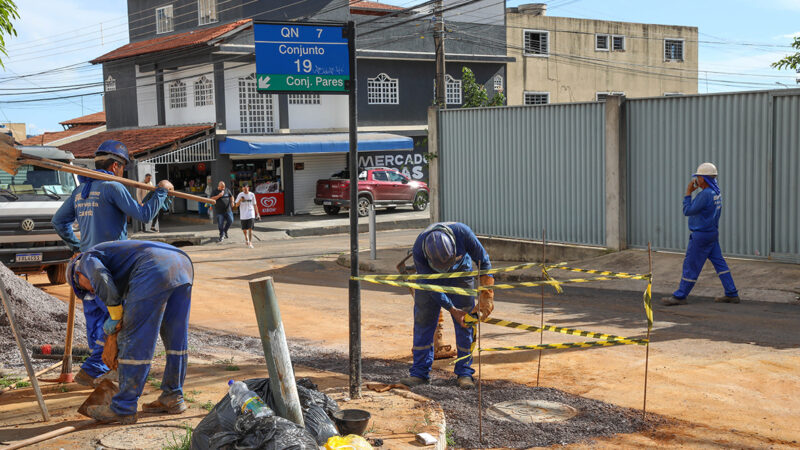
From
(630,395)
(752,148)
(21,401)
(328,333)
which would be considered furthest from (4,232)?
(752,148)

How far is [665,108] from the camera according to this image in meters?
14.5

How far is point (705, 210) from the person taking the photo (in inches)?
441

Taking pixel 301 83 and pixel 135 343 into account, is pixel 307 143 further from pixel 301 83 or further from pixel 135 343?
pixel 135 343

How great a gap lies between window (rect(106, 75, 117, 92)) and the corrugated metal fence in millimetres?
22289

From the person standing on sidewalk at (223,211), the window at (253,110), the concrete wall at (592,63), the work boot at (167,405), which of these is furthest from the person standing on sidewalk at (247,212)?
the concrete wall at (592,63)

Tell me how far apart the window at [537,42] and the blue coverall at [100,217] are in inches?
1390

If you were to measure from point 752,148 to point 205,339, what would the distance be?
8946mm

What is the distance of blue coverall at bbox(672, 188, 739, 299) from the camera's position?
11.2 meters

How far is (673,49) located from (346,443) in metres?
45.2

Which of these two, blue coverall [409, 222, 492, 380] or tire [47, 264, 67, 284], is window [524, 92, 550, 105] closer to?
tire [47, 264, 67, 284]

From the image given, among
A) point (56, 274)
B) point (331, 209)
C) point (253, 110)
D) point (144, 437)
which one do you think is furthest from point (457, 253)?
→ point (253, 110)

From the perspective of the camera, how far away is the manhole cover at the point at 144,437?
5493 mm

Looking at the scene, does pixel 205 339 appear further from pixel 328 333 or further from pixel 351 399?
pixel 351 399

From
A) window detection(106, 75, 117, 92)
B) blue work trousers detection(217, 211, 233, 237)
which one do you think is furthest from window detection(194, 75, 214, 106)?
blue work trousers detection(217, 211, 233, 237)
